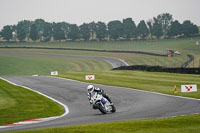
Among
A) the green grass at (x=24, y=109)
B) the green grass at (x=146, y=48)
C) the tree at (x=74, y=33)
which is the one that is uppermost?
the tree at (x=74, y=33)

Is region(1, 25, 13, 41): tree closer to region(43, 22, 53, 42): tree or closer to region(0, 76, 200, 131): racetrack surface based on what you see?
region(43, 22, 53, 42): tree

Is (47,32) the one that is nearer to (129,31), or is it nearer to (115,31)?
(115,31)

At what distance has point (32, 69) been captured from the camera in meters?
82.6

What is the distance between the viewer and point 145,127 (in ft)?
44.0

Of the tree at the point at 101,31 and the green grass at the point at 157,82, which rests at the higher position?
the tree at the point at 101,31

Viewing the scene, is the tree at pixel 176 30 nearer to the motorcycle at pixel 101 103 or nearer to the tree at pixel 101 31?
the tree at pixel 101 31

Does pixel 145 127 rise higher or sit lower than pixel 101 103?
higher

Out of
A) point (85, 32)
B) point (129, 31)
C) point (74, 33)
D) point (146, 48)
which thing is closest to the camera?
point (146, 48)

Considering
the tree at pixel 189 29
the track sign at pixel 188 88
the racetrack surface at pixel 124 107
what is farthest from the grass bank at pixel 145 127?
the tree at pixel 189 29

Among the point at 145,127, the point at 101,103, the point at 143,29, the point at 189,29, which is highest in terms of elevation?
the point at 143,29

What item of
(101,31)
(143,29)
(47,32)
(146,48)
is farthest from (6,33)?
(146,48)

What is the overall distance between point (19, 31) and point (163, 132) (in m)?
162

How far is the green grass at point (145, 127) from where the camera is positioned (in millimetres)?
12750

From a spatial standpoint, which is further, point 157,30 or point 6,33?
point 6,33
